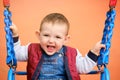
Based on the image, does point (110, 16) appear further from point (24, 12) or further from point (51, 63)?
point (24, 12)

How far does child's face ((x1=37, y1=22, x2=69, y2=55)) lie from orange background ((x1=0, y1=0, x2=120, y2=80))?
88 centimetres

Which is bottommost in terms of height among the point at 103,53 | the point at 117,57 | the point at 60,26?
the point at 117,57

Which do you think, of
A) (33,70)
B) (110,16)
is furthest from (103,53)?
(33,70)

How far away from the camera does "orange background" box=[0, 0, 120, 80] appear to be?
203cm

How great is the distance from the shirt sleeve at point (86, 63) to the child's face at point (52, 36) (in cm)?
13

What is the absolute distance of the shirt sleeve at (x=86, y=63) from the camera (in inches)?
48.1

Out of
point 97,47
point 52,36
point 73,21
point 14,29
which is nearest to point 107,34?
point 97,47

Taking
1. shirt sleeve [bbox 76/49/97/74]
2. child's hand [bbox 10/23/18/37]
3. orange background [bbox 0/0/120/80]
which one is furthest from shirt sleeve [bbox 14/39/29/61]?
orange background [bbox 0/0/120/80]

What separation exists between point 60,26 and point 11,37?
20 cm

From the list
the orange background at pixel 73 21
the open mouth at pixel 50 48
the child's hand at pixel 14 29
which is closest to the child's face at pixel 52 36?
the open mouth at pixel 50 48

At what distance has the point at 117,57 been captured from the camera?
2.18 metres

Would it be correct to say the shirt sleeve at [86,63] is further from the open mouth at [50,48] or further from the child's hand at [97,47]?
the open mouth at [50,48]

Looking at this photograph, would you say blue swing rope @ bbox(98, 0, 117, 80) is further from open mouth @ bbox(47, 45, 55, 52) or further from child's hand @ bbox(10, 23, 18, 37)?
child's hand @ bbox(10, 23, 18, 37)

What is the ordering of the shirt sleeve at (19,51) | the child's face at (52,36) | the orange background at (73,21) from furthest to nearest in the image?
the orange background at (73,21) → the shirt sleeve at (19,51) → the child's face at (52,36)
